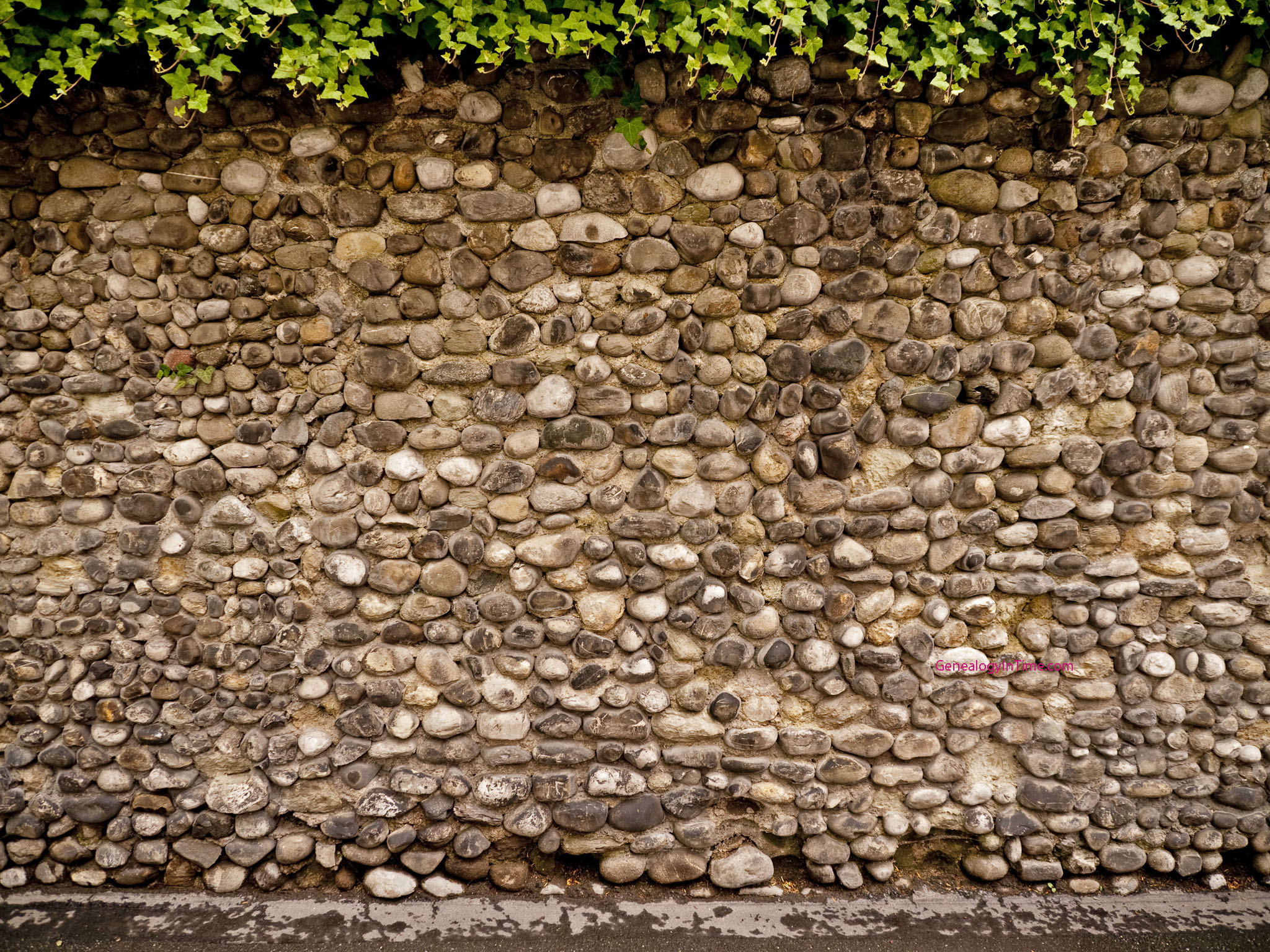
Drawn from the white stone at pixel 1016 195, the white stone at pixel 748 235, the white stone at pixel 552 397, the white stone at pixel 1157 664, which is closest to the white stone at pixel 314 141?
the white stone at pixel 552 397

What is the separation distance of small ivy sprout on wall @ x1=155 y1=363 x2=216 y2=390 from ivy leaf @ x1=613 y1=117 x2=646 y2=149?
5.41 ft

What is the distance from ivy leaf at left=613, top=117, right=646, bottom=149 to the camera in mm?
2279

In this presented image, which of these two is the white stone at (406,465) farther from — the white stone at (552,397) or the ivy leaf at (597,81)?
the ivy leaf at (597,81)

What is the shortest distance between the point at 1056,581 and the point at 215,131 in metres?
3.39

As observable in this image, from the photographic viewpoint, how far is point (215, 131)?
233 cm

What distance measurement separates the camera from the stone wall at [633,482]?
2.36 m

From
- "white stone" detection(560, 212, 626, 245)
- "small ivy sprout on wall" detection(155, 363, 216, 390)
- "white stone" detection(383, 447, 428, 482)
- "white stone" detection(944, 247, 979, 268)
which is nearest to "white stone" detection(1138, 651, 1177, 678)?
"white stone" detection(944, 247, 979, 268)

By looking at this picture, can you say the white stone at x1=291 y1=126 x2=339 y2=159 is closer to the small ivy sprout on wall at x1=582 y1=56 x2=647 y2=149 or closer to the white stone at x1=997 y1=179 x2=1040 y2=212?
the small ivy sprout on wall at x1=582 y1=56 x2=647 y2=149

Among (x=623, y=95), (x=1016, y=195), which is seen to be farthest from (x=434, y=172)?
(x=1016, y=195)

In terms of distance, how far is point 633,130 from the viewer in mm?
2285

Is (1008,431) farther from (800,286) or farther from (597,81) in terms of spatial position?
(597,81)

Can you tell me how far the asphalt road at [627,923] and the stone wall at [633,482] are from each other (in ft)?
0.30

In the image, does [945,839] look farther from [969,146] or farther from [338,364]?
[338,364]

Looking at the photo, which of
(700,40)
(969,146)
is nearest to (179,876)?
(700,40)
